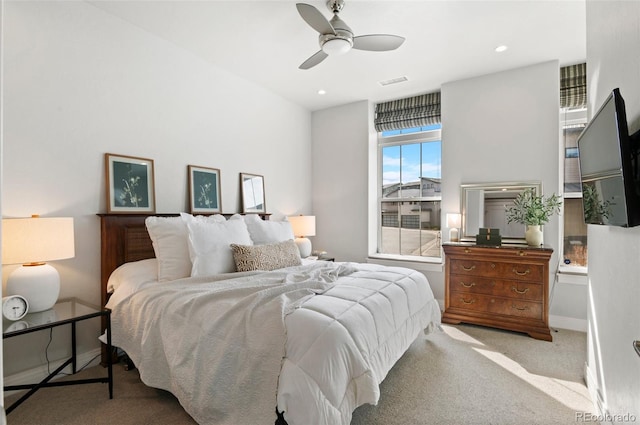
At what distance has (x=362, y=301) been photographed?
194 centimetres

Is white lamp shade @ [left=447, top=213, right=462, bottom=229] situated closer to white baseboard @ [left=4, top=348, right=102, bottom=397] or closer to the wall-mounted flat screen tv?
the wall-mounted flat screen tv

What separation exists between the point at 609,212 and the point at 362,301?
1.30 m

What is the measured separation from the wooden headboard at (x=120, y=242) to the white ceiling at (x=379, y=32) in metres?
1.73

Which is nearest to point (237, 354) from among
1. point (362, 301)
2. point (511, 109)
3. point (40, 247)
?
point (362, 301)

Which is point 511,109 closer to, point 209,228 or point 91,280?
point 209,228

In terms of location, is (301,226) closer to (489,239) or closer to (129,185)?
(129,185)

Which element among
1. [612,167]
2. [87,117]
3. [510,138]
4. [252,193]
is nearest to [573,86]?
[510,138]

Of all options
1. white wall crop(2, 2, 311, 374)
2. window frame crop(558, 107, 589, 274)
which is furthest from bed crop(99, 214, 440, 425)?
window frame crop(558, 107, 589, 274)

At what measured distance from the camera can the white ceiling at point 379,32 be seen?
100 inches

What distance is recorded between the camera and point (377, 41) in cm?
245

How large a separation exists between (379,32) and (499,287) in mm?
2790

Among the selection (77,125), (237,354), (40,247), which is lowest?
(237,354)

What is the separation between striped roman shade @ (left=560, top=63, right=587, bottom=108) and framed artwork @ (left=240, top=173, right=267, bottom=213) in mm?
3638

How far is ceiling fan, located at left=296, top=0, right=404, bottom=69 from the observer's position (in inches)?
83.8
